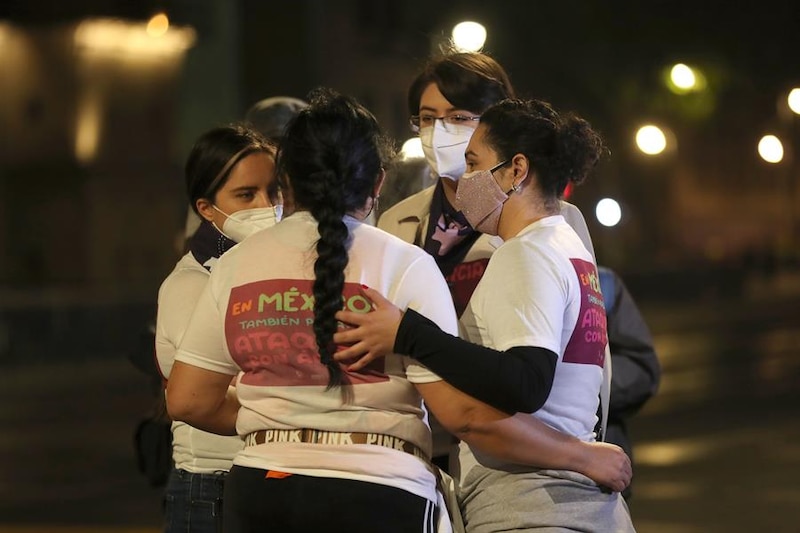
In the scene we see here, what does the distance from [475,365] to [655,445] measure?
1047 centimetres

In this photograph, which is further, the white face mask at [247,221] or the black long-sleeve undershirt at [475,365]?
the white face mask at [247,221]

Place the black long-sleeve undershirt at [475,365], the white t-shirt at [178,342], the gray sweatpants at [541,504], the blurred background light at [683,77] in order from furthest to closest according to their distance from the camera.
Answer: the blurred background light at [683,77]
the white t-shirt at [178,342]
the gray sweatpants at [541,504]
the black long-sleeve undershirt at [475,365]

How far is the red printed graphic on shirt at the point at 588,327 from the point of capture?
301cm

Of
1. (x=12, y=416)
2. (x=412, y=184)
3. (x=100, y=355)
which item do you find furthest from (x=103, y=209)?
(x=412, y=184)

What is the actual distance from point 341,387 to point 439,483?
0.37 m

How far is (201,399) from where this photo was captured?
120 inches

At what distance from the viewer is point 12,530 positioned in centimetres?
934

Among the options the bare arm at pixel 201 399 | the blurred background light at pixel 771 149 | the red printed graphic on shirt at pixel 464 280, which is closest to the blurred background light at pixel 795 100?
the blurred background light at pixel 771 149

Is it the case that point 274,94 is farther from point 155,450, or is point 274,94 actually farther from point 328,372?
point 328,372

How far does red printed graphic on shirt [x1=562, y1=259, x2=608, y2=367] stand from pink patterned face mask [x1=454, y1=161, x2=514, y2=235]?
25 centimetres

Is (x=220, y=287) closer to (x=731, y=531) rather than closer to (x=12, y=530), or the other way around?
(x=731, y=531)

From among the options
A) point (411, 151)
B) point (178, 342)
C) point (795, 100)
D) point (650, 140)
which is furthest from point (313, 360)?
point (795, 100)

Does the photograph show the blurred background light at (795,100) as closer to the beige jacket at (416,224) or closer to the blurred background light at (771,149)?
the blurred background light at (771,149)

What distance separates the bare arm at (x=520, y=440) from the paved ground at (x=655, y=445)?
5867mm
